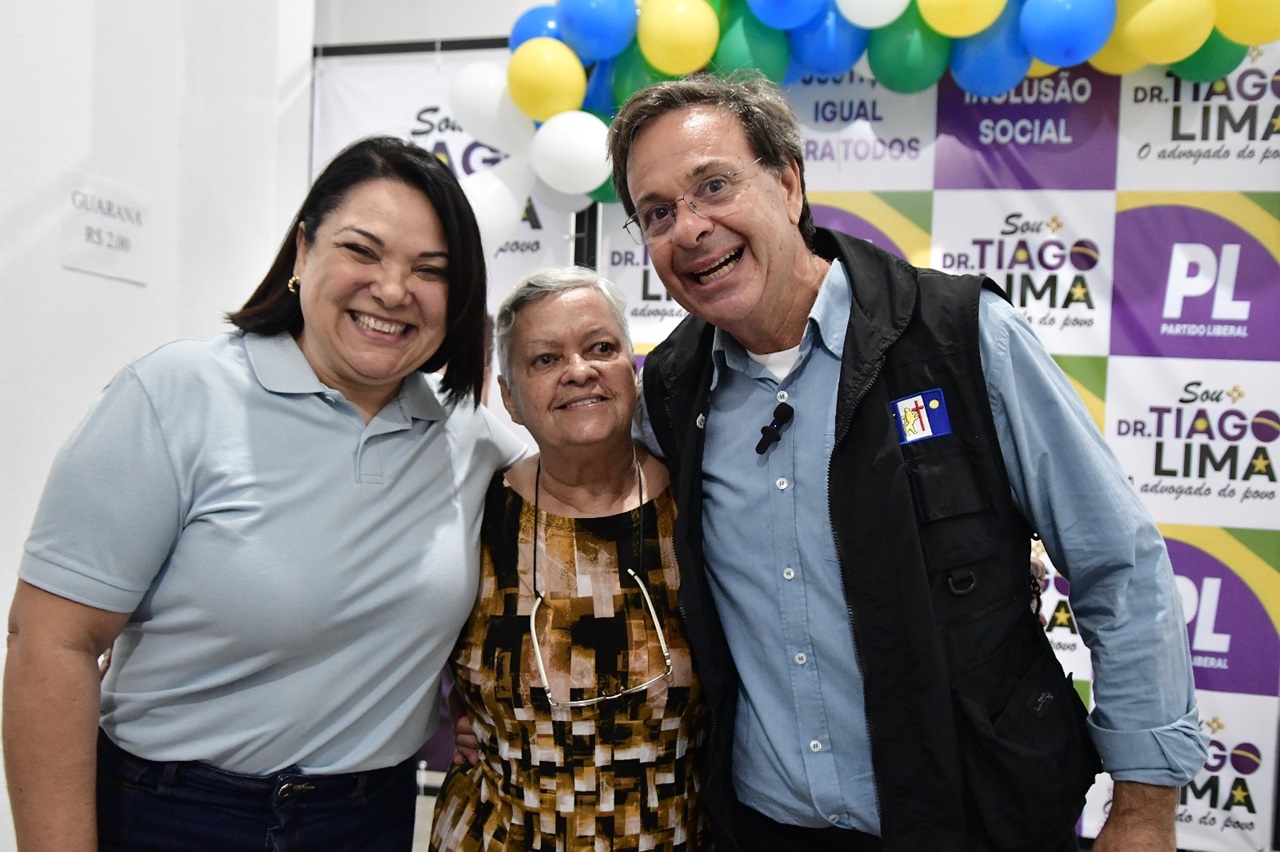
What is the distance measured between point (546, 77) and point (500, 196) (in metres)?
0.47

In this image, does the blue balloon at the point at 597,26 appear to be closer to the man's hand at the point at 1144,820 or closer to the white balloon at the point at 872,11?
the white balloon at the point at 872,11

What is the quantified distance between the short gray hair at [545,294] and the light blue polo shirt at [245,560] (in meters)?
0.41

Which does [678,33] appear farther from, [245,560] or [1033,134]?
[245,560]

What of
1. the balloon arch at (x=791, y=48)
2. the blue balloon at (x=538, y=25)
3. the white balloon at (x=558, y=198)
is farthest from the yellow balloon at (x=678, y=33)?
the white balloon at (x=558, y=198)

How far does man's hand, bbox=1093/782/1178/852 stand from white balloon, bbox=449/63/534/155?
283 centimetres

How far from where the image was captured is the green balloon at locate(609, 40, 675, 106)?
3.09m

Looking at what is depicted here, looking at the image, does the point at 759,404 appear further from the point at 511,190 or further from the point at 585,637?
the point at 511,190

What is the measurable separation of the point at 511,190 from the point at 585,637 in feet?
7.13

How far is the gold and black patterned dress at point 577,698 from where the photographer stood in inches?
61.7

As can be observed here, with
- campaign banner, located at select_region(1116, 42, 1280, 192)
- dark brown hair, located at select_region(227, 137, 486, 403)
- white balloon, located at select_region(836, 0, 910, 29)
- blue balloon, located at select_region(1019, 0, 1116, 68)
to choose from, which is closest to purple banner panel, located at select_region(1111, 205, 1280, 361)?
campaign banner, located at select_region(1116, 42, 1280, 192)

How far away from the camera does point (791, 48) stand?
3.12 meters

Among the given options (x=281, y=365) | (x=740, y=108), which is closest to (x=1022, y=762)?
(x=740, y=108)

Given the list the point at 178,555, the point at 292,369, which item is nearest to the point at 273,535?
the point at 178,555

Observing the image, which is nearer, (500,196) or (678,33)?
(678,33)
